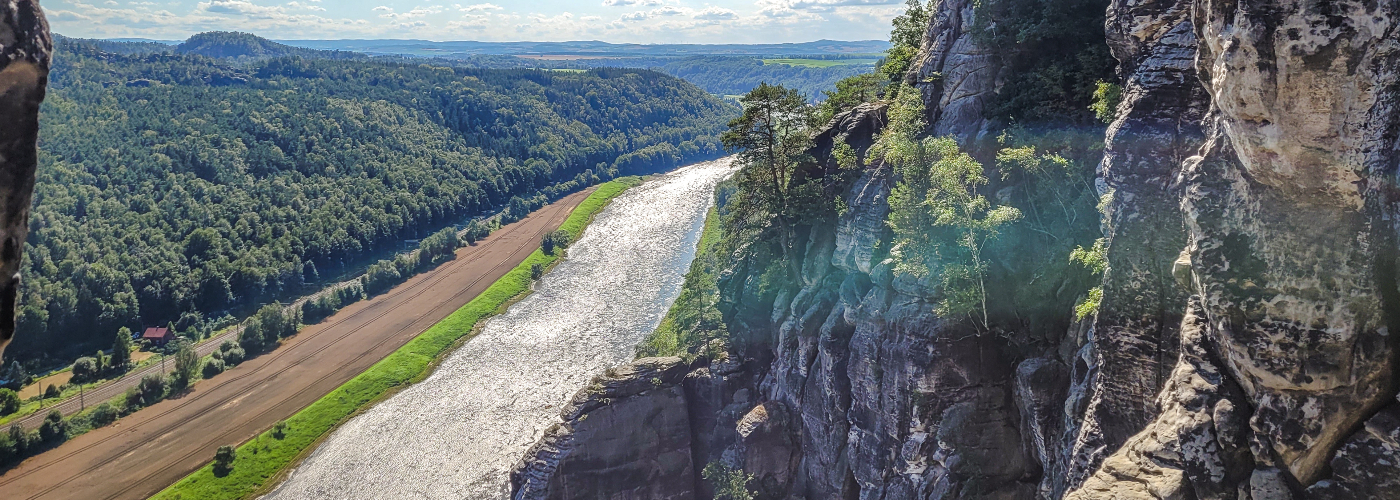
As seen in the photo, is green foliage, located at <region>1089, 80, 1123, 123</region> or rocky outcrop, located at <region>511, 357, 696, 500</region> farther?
rocky outcrop, located at <region>511, 357, 696, 500</region>

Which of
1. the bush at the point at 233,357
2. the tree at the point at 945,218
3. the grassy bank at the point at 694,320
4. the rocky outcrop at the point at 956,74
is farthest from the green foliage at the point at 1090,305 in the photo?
the bush at the point at 233,357

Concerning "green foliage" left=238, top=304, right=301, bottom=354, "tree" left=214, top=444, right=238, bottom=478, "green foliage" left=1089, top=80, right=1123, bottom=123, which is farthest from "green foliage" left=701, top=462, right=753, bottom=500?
"green foliage" left=238, top=304, right=301, bottom=354

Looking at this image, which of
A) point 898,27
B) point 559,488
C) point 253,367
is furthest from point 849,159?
point 253,367

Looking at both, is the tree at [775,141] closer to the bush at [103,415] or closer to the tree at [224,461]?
the tree at [224,461]

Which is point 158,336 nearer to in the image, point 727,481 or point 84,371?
point 84,371

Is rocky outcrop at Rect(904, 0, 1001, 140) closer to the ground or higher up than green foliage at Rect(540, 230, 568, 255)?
higher up

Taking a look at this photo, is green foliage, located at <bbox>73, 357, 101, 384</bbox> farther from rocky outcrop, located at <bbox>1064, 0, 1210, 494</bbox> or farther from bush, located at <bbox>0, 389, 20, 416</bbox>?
rocky outcrop, located at <bbox>1064, 0, 1210, 494</bbox>
